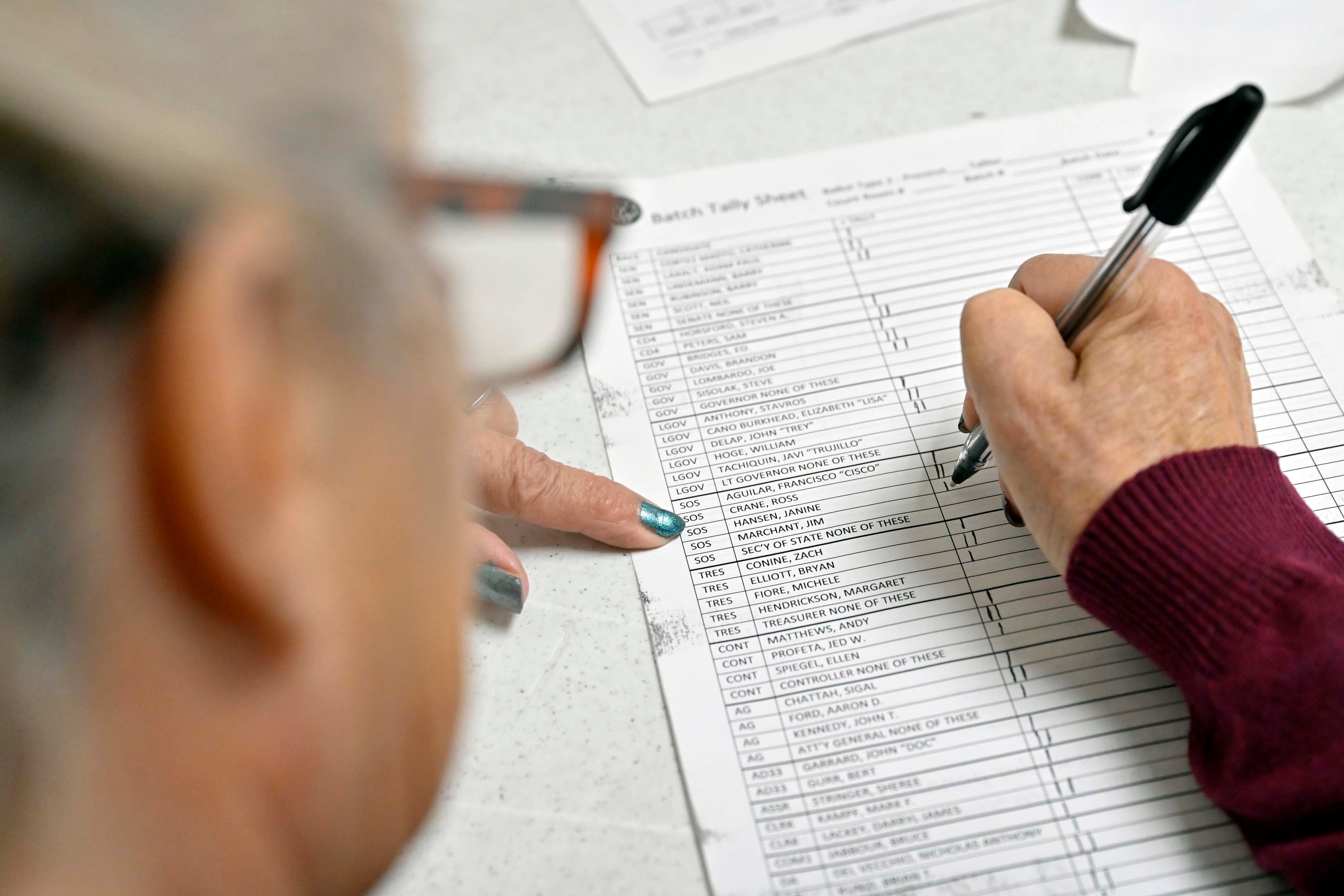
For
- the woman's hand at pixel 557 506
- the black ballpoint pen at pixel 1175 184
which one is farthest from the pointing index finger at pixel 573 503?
the black ballpoint pen at pixel 1175 184

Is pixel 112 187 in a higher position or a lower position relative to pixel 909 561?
higher

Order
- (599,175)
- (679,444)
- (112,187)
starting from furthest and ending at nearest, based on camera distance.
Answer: (599,175) → (679,444) → (112,187)

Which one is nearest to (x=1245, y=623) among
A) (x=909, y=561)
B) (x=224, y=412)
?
(x=909, y=561)

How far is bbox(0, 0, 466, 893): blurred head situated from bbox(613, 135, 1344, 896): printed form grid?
310 mm

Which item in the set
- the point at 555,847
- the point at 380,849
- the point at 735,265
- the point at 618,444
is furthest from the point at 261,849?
the point at 735,265

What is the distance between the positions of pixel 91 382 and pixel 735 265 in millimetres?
541

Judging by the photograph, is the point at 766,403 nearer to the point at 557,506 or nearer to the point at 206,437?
the point at 557,506

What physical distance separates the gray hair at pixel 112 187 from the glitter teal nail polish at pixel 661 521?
1.18 ft

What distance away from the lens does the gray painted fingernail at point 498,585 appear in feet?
1.89

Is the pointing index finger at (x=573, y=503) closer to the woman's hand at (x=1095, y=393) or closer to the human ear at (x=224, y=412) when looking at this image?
the woman's hand at (x=1095, y=393)

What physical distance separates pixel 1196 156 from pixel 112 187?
0.44m

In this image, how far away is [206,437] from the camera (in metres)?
0.21

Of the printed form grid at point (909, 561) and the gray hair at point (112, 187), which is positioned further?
the printed form grid at point (909, 561)

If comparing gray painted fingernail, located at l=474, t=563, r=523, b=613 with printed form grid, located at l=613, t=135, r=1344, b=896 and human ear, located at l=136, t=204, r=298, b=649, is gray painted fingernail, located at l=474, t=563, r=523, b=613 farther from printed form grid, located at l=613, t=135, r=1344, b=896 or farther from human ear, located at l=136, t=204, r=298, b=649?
human ear, located at l=136, t=204, r=298, b=649
